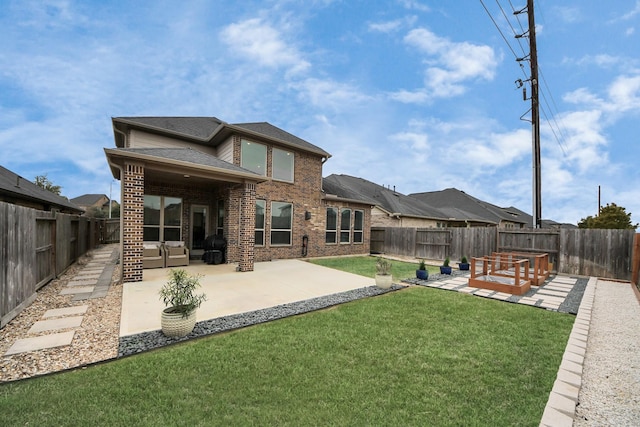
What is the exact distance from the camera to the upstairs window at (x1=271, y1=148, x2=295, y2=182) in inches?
463

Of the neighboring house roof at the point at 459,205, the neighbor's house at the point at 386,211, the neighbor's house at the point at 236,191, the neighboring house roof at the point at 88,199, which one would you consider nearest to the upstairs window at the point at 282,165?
the neighbor's house at the point at 236,191

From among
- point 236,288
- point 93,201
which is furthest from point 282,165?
point 93,201

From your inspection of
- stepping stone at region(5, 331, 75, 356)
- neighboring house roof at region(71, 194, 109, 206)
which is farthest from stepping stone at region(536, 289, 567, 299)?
neighboring house roof at region(71, 194, 109, 206)

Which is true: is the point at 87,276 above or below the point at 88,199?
below

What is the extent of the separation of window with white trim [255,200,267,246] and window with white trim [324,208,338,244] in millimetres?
3654

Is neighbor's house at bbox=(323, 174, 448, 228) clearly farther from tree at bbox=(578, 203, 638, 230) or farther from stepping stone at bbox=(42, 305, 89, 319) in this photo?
tree at bbox=(578, 203, 638, 230)

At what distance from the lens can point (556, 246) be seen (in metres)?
10.2

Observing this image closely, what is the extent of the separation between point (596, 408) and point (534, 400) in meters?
0.58

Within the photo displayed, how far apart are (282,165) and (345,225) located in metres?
4.88

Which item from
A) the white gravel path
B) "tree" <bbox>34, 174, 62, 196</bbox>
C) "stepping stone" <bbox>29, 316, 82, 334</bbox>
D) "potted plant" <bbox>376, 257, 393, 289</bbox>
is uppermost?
"tree" <bbox>34, 174, 62, 196</bbox>

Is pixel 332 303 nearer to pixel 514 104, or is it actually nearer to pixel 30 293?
pixel 30 293

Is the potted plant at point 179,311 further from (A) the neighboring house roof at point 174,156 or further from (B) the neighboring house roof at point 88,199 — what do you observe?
(B) the neighboring house roof at point 88,199

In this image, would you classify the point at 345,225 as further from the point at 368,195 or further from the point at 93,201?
the point at 93,201

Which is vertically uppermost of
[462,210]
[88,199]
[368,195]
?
[88,199]
